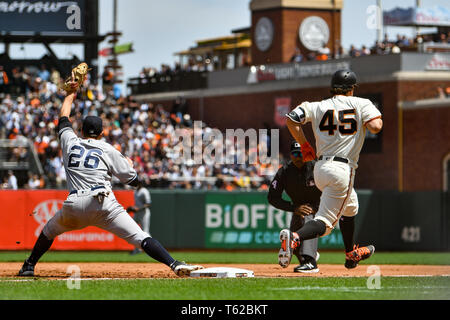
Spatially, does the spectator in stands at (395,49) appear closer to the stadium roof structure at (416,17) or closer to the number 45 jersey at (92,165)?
the stadium roof structure at (416,17)

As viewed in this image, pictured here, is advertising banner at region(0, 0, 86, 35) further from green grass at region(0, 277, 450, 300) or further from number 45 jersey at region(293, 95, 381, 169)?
green grass at region(0, 277, 450, 300)

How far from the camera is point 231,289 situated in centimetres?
907

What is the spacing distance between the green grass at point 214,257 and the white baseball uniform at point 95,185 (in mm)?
8151

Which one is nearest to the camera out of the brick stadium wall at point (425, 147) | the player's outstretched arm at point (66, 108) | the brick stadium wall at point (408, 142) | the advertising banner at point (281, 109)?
the player's outstretched arm at point (66, 108)

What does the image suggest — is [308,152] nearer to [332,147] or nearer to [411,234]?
[332,147]

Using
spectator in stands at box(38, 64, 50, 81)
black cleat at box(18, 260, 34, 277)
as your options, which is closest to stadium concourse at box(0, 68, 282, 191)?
spectator in stands at box(38, 64, 50, 81)

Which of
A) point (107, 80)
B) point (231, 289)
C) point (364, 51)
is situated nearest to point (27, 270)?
point (231, 289)

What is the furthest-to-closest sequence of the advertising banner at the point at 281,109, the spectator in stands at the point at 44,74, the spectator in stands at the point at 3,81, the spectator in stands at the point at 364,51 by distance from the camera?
the advertising banner at the point at 281,109
the spectator in stands at the point at 364,51
the spectator in stands at the point at 44,74
the spectator in stands at the point at 3,81

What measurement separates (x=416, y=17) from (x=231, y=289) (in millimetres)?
31596

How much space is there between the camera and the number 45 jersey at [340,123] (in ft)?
32.6

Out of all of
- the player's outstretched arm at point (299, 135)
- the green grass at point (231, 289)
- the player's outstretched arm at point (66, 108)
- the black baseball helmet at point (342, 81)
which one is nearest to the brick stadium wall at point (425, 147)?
the green grass at point (231, 289)

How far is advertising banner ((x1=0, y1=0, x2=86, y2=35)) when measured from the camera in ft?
82.7

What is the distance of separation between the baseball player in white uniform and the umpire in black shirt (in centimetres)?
203
